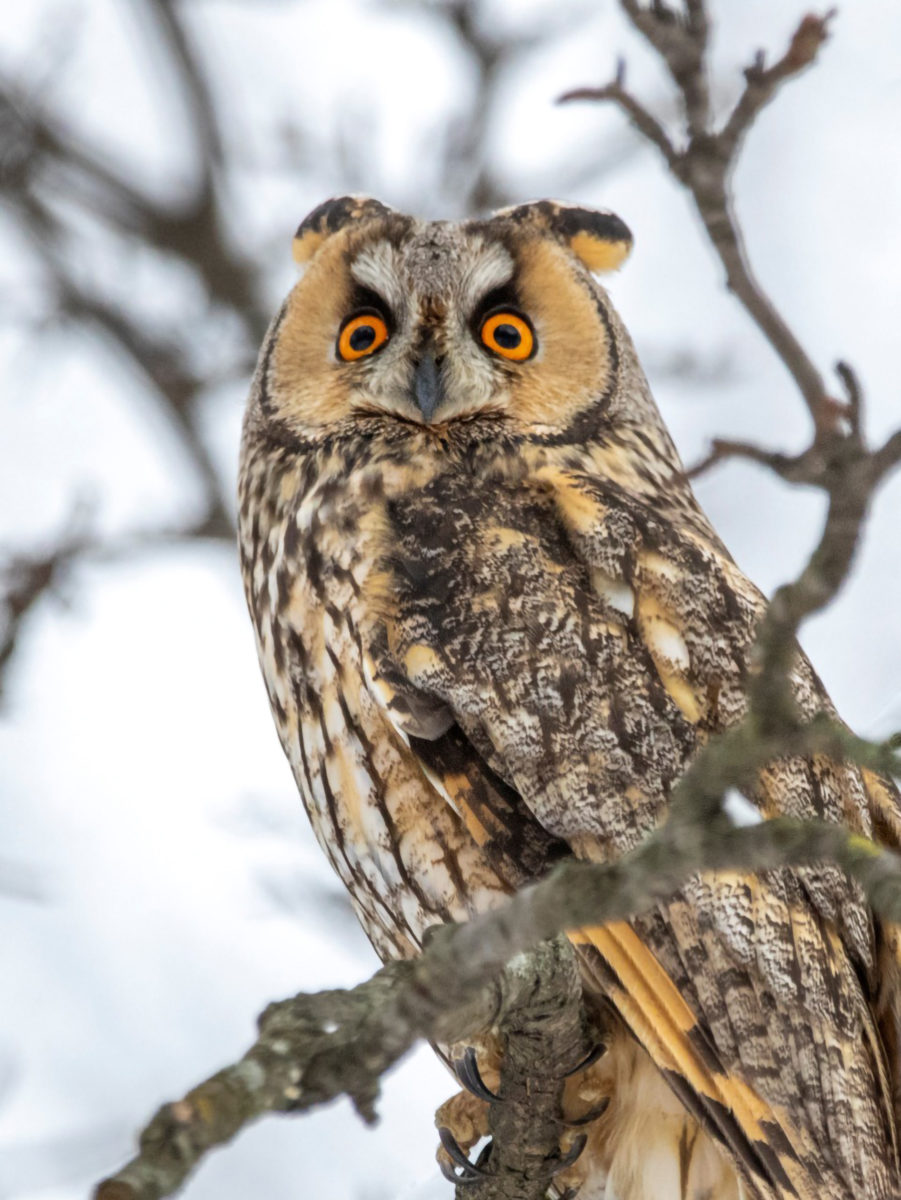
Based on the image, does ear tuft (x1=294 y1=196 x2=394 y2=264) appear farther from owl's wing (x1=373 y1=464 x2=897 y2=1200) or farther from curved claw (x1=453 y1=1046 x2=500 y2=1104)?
curved claw (x1=453 y1=1046 x2=500 y2=1104)

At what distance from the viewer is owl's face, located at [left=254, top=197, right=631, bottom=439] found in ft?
8.63

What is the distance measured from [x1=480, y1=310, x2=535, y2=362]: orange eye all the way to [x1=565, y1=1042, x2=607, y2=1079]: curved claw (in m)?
1.24

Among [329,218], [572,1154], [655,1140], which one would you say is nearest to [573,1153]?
[572,1154]

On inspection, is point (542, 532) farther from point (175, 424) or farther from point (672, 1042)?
point (175, 424)

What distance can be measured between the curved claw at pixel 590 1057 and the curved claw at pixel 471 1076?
0.15 meters

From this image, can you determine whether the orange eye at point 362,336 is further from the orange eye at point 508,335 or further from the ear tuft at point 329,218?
the ear tuft at point 329,218

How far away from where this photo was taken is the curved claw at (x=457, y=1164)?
7.27 feet

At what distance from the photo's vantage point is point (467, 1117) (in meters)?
2.43

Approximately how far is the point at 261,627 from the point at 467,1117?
904 millimetres

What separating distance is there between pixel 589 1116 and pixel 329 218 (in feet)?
6.12

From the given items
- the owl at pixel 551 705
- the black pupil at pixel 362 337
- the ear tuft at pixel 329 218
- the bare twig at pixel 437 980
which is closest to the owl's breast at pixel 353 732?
the owl at pixel 551 705

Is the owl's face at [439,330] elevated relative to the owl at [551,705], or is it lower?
elevated

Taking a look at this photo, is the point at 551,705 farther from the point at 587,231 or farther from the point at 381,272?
the point at 587,231

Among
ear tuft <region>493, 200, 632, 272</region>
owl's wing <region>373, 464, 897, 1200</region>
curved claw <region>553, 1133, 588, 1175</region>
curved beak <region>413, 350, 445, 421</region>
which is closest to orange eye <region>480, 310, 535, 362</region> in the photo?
curved beak <region>413, 350, 445, 421</region>
